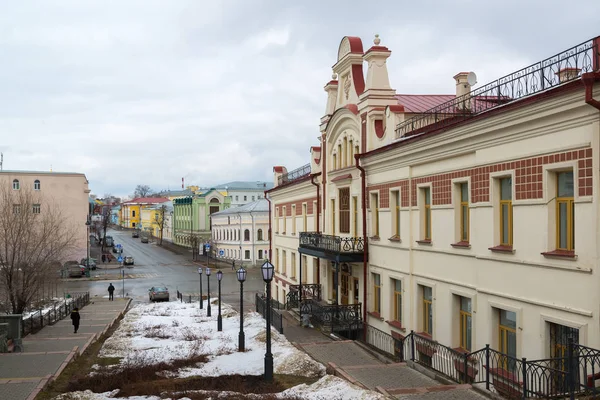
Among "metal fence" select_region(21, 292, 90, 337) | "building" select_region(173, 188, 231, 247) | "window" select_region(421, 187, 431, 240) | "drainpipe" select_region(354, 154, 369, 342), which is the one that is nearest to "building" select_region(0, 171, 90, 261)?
"building" select_region(173, 188, 231, 247)

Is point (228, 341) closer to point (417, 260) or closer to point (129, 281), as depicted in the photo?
point (417, 260)

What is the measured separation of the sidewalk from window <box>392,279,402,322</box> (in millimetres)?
10488

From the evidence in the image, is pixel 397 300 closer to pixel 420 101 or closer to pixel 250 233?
pixel 420 101

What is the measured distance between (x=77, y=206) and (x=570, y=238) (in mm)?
60663

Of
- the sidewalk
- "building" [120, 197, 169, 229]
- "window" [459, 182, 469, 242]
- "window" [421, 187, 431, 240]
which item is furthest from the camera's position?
"building" [120, 197, 169, 229]

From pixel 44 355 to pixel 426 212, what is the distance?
12918 millimetres

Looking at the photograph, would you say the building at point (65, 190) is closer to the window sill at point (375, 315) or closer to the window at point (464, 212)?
the window sill at point (375, 315)

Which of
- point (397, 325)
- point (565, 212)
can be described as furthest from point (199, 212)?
point (565, 212)

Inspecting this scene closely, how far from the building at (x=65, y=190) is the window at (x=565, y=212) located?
57.0m

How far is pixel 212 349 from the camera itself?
2108cm

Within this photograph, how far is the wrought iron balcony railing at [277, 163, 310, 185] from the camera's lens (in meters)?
31.0

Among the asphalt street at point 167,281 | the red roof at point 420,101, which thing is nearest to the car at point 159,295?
the asphalt street at point 167,281

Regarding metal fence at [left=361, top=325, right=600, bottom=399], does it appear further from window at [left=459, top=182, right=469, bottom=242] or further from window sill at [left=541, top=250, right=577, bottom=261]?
window at [left=459, top=182, right=469, bottom=242]

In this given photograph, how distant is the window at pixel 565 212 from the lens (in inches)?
438
